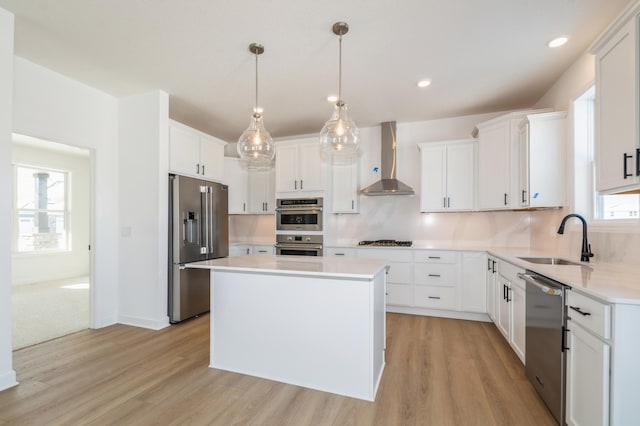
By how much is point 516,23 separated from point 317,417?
316cm

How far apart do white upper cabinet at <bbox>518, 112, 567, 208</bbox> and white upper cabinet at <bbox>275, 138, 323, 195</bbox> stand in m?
2.60

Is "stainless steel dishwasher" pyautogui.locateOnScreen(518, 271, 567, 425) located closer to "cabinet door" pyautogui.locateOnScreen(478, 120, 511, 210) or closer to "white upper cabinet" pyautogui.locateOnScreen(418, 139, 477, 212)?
"cabinet door" pyautogui.locateOnScreen(478, 120, 511, 210)

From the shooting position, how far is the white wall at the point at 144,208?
3.46m

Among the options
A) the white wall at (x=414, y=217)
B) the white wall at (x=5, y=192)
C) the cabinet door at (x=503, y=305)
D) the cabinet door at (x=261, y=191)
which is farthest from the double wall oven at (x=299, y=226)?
the white wall at (x=5, y=192)

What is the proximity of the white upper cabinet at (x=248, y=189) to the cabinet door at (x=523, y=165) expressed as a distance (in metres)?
3.56

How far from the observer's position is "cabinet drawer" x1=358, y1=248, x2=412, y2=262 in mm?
3936

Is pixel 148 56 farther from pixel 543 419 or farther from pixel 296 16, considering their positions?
pixel 543 419

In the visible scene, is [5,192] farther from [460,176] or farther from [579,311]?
[460,176]

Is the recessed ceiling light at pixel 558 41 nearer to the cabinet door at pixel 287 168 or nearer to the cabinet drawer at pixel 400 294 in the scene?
the cabinet drawer at pixel 400 294

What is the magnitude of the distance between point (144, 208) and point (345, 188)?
274 centimetres

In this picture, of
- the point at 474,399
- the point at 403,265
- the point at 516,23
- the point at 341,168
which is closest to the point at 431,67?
the point at 516,23

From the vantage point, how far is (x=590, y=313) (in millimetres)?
1458

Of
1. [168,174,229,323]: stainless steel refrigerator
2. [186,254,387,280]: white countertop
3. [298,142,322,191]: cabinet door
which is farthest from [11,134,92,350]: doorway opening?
[298,142,322,191]: cabinet door

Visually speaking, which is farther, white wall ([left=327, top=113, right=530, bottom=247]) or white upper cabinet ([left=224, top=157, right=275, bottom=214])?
white upper cabinet ([left=224, top=157, right=275, bottom=214])
